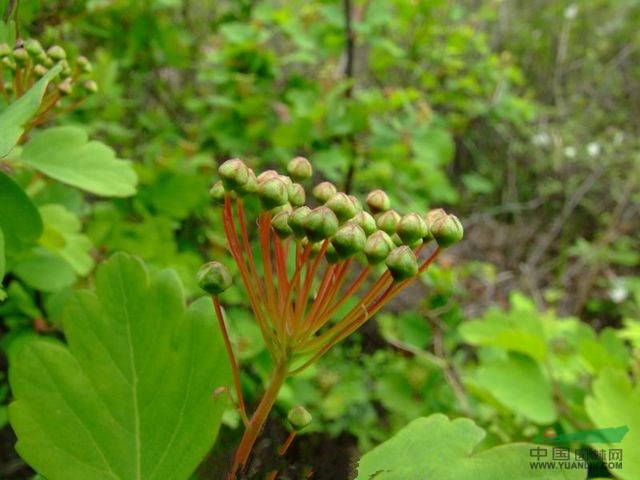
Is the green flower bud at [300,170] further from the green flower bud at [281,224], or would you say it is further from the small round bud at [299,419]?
the small round bud at [299,419]

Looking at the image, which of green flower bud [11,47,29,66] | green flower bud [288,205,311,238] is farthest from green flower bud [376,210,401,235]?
green flower bud [11,47,29,66]

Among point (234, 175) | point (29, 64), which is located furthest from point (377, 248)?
point (29, 64)

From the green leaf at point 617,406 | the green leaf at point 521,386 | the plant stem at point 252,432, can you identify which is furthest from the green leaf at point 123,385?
the green leaf at point 521,386

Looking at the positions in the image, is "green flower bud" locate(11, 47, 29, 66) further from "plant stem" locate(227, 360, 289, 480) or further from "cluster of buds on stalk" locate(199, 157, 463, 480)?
"plant stem" locate(227, 360, 289, 480)

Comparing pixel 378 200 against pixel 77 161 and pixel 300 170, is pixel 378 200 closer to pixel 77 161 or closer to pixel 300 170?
pixel 300 170

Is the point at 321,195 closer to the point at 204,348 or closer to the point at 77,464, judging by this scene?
the point at 204,348

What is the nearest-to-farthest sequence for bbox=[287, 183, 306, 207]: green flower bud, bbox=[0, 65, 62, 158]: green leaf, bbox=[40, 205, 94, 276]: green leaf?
bbox=[0, 65, 62, 158]: green leaf → bbox=[287, 183, 306, 207]: green flower bud → bbox=[40, 205, 94, 276]: green leaf

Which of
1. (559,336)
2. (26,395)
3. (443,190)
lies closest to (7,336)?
(26,395)
